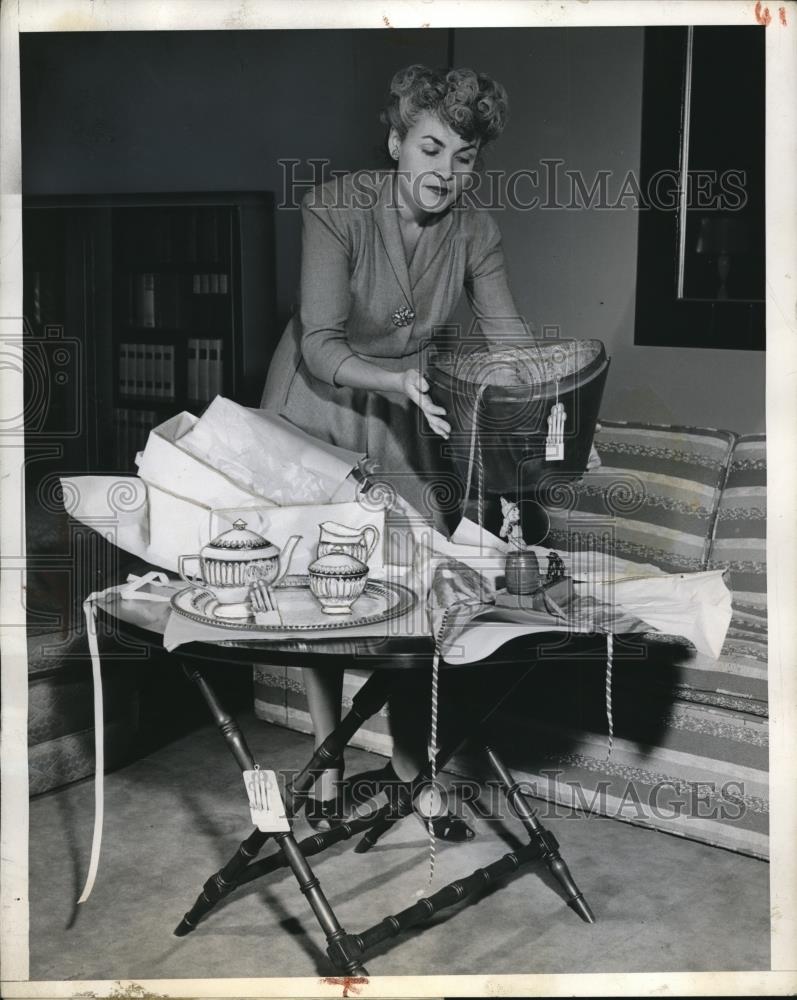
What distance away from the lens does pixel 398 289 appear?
3123 mm

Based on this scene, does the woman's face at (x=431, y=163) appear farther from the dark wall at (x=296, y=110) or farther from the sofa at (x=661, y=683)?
the sofa at (x=661, y=683)

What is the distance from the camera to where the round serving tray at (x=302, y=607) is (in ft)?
9.00

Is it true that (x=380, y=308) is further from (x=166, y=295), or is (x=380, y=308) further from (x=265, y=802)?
(x=265, y=802)

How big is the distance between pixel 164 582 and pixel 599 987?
1531mm

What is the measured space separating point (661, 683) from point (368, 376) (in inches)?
47.8

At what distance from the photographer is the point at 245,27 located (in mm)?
2971

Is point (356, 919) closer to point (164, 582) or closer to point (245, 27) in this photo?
point (164, 582)

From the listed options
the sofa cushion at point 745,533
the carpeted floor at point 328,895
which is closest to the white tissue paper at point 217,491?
the carpeted floor at point 328,895

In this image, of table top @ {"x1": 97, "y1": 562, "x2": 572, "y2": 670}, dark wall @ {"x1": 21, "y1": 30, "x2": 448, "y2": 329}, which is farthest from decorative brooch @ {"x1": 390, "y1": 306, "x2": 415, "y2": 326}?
table top @ {"x1": 97, "y1": 562, "x2": 572, "y2": 670}

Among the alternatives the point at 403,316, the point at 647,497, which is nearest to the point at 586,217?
the point at 403,316

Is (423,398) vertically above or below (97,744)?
above

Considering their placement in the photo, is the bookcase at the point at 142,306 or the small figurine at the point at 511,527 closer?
the bookcase at the point at 142,306

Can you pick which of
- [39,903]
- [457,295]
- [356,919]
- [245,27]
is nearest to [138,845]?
[39,903]

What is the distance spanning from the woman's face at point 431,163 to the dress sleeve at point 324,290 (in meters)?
0.21
